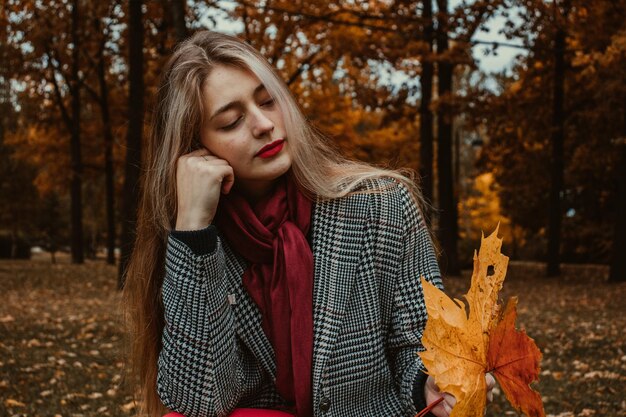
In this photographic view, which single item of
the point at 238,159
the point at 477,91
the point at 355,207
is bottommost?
the point at 355,207

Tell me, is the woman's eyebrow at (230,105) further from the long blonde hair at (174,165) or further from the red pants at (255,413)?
the red pants at (255,413)

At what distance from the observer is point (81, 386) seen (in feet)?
17.4

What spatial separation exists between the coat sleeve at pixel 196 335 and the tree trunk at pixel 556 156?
597 inches

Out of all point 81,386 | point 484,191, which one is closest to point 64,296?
→ point 81,386

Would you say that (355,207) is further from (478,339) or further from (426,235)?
(478,339)

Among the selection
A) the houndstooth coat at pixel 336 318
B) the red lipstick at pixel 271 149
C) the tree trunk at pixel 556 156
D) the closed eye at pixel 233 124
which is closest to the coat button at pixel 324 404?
the houndstooth coat at pixel 336 318

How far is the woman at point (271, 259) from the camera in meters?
1.91

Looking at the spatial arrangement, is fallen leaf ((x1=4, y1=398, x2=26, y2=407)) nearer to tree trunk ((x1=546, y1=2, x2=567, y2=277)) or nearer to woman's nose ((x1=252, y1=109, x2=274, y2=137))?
woman's nose ((x1=252, y1=109, x2=274, y2=137))

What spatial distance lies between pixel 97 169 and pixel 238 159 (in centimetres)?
2066

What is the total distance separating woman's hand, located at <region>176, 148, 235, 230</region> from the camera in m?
1.96

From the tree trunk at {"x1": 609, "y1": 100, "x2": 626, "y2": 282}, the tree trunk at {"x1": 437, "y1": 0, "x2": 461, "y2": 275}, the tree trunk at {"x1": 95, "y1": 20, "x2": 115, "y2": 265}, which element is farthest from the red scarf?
the tree trunk at {"x1": 95, "y1": 20, "x2": 115, "y2": 265}

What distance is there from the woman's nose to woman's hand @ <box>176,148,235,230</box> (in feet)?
0.43

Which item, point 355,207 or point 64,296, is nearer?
point 355,207

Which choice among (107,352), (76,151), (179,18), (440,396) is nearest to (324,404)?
(440,396)
